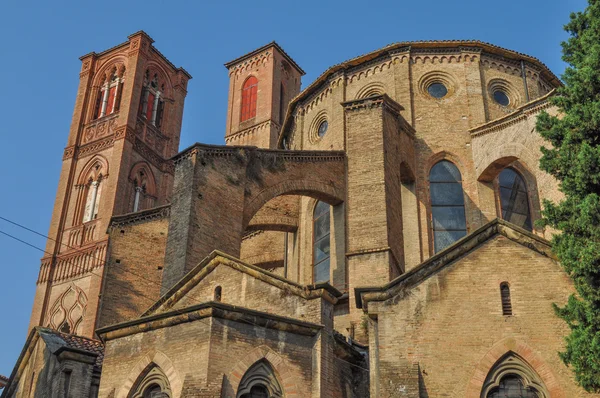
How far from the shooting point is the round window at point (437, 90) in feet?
69.7

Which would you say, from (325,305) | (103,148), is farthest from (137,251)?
(103,148)

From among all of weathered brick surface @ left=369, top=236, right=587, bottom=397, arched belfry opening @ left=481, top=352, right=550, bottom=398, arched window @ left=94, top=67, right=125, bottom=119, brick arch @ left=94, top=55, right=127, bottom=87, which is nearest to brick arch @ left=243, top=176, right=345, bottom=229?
weathered brick surface @ left=369, top=236, right=587, bottom=397

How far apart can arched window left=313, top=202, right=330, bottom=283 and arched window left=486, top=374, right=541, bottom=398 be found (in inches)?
331

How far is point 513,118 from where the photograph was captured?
19469 millimetres

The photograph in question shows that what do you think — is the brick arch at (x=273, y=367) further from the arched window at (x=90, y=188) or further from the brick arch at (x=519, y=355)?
the arched window at (x=90, y=188)

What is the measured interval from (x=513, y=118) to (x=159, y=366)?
1183 cm

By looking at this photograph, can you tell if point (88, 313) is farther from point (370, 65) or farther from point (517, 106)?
point (517, 106)

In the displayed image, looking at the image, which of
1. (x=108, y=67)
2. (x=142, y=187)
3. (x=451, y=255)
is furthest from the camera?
(x=108, y=67)

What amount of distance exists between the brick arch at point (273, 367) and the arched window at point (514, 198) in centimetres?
964

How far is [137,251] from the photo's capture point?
21.5 m

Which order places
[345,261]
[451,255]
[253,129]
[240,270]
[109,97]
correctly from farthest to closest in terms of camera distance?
[109,97] → [253,129] → [345,261] → [240,270] → [451,255]

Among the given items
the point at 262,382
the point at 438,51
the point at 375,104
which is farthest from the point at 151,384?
the point at 438,51

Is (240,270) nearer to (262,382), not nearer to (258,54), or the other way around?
(262,382)

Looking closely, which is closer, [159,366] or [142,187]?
[159,366]
